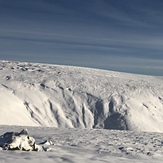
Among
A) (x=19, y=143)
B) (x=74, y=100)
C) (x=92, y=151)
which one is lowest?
(x=92, y=151)

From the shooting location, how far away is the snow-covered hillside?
49.1 metres

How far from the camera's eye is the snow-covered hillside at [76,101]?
4909 cm

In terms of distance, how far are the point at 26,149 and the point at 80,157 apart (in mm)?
1903

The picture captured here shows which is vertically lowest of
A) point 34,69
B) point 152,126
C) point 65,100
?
point 152,126

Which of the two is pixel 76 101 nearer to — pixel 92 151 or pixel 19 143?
pixel 92 151

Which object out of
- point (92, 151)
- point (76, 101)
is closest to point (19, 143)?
point (92, 151)

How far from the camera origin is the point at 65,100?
55094 mm

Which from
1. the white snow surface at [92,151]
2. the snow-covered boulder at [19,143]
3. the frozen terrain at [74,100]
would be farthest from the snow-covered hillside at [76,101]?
the snow-covered boulder at [19,143]

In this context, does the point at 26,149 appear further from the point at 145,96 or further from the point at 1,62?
the point at 1,62

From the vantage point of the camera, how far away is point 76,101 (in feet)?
180

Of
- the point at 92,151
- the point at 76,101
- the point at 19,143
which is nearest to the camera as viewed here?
the point at 19,143

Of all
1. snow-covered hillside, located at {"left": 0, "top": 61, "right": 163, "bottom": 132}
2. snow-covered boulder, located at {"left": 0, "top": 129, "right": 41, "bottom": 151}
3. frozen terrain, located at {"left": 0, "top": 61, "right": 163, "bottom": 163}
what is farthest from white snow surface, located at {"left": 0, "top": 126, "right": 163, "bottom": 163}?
snow-covered hillside, located at {"left": 0, "top": 61, "right": 163, "bottom": 132}

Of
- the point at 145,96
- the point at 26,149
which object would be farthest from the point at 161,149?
the point at 145,96

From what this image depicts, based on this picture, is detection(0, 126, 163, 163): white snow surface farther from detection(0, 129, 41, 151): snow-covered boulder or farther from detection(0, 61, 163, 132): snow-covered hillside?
detection(0, 61, 163, 132): snow-covered hillside
